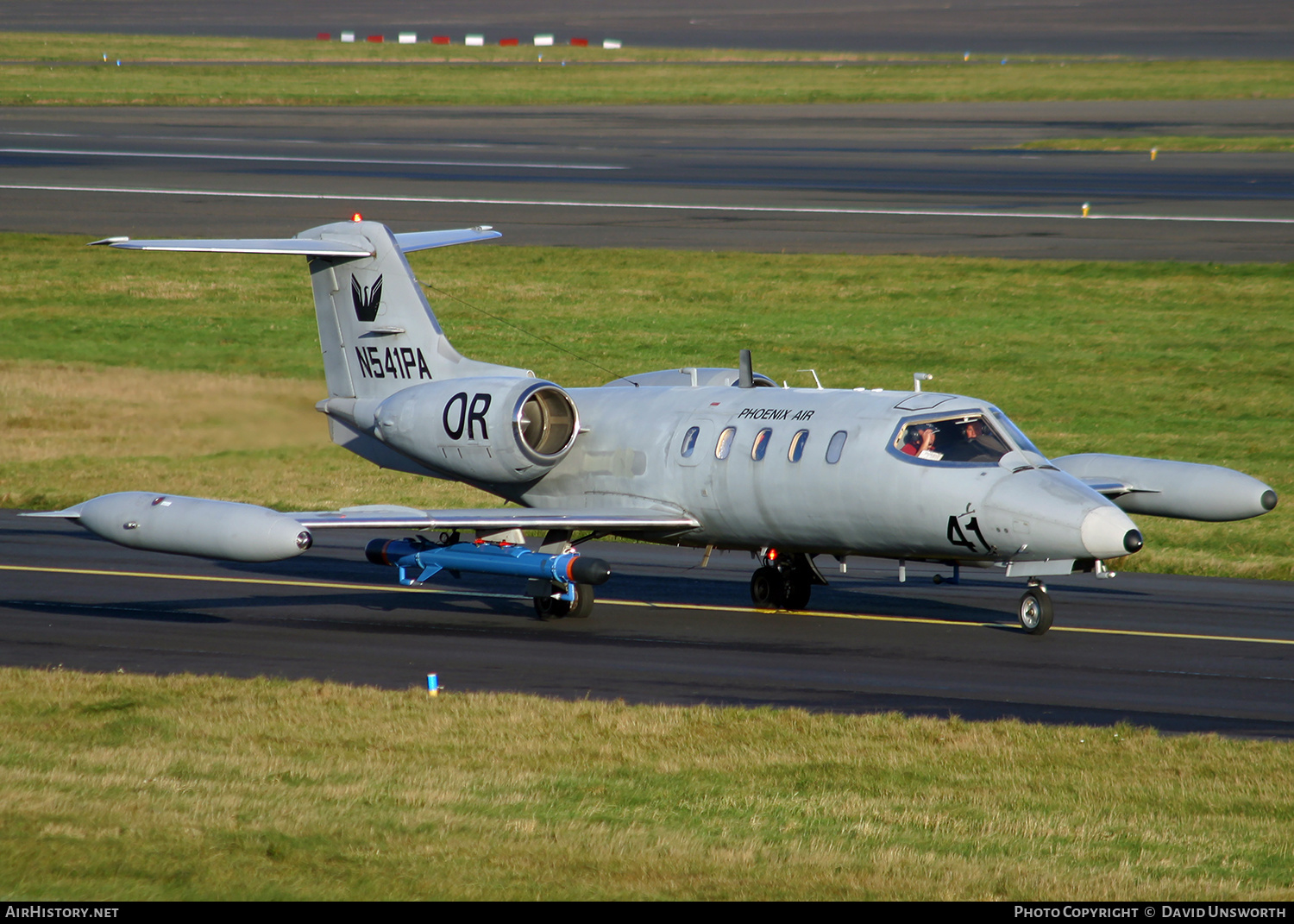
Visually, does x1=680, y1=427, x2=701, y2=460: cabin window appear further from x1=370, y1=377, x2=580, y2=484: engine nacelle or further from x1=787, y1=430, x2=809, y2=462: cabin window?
x1=370, y1=377, x2=580, y2=484: engine nacelle

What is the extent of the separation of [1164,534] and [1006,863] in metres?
18.1

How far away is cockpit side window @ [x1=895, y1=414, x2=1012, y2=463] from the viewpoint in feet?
67.4

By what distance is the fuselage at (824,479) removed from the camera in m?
19.8

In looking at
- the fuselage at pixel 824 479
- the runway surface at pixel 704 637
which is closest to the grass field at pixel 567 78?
the runway surface at pixel 704 637

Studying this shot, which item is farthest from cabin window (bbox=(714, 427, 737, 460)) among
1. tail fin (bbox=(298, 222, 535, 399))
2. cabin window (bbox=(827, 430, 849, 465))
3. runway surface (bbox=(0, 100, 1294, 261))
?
runway surface (bbox=(0, 100, 1294, 261))

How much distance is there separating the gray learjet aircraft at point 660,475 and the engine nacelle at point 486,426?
0.10ft

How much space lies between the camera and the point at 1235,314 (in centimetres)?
4184

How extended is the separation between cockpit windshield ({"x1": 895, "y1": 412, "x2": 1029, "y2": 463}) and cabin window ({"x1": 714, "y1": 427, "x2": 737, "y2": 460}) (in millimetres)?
2404

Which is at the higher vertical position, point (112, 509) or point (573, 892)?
point (112, 509)

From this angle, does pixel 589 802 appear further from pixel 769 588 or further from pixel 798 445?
pixel 769 588

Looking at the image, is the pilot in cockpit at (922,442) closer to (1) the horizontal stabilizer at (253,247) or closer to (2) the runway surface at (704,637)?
(2) the runway surface at (704,637)

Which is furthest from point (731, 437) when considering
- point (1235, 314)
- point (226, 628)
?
point (1235, 314)

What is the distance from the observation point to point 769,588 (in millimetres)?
23188

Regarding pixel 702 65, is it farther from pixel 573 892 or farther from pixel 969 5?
pixel 573 892
